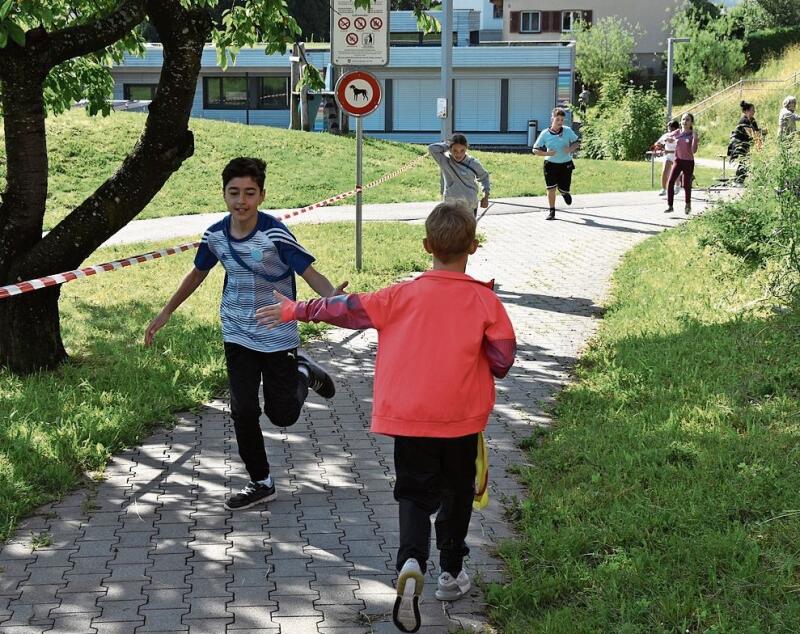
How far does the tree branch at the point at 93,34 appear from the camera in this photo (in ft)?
26.8

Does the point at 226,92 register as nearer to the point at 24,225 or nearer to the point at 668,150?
the point at 668,150

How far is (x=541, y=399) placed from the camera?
8.02 metres

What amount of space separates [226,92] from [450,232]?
1841 inches

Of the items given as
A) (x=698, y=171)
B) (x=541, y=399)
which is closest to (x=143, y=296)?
(x=541, y=399)

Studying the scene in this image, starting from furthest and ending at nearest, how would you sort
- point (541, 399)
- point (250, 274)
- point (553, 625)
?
point (541, 399)
point (250, 274)
point (553, 625)

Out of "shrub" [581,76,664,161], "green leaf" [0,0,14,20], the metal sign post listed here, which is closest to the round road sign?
the metal sign post

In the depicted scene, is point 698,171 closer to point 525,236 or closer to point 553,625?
point 525,236

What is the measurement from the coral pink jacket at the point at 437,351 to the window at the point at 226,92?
1827 inches

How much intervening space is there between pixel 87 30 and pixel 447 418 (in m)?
5.32

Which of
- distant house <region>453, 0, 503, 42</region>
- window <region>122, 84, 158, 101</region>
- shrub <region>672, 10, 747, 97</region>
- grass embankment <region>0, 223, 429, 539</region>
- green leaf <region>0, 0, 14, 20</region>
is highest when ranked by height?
distant house <region>453, 0, 503, 42</region>

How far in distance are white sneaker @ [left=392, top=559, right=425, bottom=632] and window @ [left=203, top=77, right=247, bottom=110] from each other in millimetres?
46793

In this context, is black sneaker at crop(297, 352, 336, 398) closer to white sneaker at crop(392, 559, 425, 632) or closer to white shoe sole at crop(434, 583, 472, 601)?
white shoe sole at crop(434, 583, 472, 601)

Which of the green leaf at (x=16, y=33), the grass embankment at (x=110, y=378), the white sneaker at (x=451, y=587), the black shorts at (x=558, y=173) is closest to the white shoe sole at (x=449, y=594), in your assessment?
the white sneaker at (x=451, y=587)

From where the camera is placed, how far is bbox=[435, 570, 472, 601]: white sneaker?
4664mm
